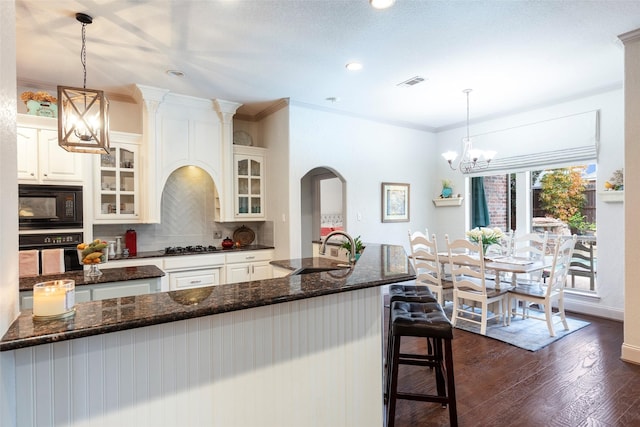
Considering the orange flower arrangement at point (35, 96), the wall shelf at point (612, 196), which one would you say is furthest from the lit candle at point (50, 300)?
the wall shelf at point (612, 196)

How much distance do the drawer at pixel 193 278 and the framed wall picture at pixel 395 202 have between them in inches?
105

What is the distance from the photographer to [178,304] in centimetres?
129

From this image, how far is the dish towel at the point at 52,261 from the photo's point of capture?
9.98ft

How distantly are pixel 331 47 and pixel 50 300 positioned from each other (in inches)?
108

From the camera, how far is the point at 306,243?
19.6ft

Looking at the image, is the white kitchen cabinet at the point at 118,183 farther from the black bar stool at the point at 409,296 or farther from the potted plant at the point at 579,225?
the potted plant at the point at 579,225

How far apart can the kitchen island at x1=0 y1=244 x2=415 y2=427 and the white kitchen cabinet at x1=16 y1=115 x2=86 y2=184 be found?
113 inches

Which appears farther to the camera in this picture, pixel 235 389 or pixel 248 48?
pixel 248 48

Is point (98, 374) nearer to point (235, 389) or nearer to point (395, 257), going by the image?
point (235, 389)

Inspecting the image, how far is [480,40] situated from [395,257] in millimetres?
1966

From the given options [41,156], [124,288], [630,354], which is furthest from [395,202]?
[41,156]

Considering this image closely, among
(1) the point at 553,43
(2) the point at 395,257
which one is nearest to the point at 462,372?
(2) the point at 395,257

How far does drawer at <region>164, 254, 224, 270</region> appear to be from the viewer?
13.2 ft

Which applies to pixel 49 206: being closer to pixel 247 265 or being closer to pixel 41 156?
pixel 41 156
